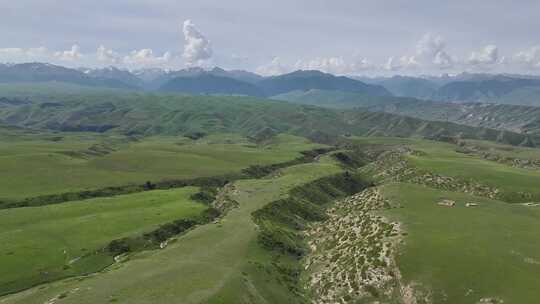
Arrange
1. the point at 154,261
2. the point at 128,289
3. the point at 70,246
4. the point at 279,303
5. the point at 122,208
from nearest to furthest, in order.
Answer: the point at 128,289, the point at 279,303, the point at 154,261, the point at 70,246, the point at 122,208

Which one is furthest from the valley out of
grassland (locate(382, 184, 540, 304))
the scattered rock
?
the scattered rock

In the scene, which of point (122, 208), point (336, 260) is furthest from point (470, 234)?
point (122, 208)

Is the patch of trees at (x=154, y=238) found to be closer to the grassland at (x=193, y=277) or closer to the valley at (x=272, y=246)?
the valley at (x=272, y=246)

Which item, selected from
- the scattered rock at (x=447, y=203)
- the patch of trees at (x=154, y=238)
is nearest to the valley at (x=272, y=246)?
the patch of trees at (x=154, y=238)

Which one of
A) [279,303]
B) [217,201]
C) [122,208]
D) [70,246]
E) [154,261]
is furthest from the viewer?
[217,201]

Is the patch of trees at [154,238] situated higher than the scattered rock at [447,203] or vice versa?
the scattered rock at [447,203]

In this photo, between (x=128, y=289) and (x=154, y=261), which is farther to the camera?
(x=154, y=261)

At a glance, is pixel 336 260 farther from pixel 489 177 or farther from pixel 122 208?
pixel 489 177

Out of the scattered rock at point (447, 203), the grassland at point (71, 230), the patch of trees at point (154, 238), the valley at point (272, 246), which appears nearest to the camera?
the valley at point (272, 246)
